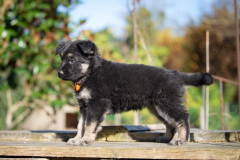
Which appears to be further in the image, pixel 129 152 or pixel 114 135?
pixel 114 135

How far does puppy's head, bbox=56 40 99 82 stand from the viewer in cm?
379

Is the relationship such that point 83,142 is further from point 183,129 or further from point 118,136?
point 183,129

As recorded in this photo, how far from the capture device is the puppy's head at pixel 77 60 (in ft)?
12.4

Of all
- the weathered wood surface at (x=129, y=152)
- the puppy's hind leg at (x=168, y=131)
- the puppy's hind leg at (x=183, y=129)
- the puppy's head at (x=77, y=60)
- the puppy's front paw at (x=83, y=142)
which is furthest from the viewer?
the puppy's hind leg at (x=168, y=131)

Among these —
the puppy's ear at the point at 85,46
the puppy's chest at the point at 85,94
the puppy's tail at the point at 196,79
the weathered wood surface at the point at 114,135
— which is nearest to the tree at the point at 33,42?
the weathered wood surface at the point at 114,135

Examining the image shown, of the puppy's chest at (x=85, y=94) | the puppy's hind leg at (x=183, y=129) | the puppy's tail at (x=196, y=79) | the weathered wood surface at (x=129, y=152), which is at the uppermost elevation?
the puppy's tail at (x=196, y=79)

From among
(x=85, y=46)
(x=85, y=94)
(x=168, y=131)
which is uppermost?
(x=85, y=46)

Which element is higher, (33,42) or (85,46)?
(33,42)

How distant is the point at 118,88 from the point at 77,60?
2.49 feet

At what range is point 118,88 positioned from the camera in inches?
153

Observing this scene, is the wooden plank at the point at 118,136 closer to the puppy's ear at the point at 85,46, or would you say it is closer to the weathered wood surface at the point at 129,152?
the weathered wood surface at the point at 129,152

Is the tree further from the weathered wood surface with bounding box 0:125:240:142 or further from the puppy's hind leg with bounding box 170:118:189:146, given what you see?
the puppy's hind leg with bounding box 170:118:189:146

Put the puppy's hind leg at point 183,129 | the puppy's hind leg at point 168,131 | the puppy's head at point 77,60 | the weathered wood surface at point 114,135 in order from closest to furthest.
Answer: the puppy's hind leg at point 183,129 < the puppy's head at point 77,60 < the puppy's hind leg at point 168,131 < the weathered wood surface at point 114,135

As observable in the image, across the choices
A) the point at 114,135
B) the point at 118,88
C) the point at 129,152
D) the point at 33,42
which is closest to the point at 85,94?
the point at 118,88
